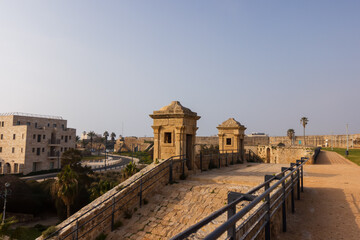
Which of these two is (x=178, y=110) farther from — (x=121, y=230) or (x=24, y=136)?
(x=24, y=136)

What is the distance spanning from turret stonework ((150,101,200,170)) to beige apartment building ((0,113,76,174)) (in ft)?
137

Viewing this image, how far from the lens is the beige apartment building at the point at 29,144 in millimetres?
41969

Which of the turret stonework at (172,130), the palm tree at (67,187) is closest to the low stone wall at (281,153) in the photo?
the turret stonework at (172,130)

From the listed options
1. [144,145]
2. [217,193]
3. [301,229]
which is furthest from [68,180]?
Answer: [144,145]

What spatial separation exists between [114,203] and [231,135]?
1360 cm

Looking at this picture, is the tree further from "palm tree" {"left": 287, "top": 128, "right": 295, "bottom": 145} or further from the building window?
"palm tree" {"left": 287, "top": 128, "right": 295, "bottom": 145}

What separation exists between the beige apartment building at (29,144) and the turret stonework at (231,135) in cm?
4047

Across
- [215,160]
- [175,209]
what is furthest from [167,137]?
[215,160]

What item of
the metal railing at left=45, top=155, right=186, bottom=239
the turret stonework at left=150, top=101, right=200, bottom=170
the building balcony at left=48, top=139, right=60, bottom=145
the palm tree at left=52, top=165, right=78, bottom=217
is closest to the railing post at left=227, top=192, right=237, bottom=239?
the metal railing at left=45, top=155, right=186, bottom=239

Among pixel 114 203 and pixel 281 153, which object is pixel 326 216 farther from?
pixel 281 153

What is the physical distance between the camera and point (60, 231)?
640 centimetres

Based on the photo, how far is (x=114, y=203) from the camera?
7.15 m

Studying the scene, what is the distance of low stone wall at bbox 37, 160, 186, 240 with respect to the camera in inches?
256

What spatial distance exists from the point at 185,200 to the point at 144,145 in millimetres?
75443
